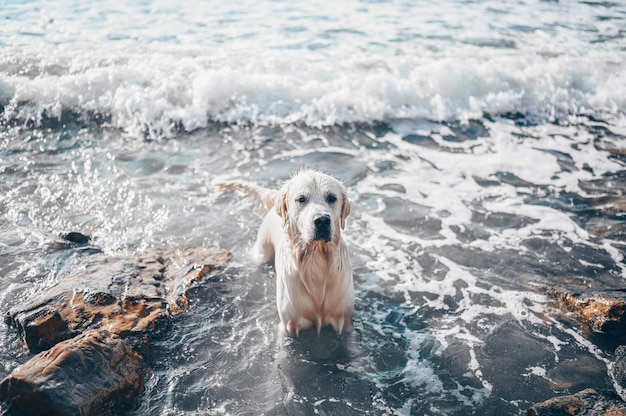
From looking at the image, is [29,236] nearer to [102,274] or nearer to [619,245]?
[102,274]

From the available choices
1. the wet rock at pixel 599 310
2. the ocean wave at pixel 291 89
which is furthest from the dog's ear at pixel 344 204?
the ocean wave at pixel 291 89

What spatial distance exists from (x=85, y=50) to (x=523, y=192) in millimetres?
9468

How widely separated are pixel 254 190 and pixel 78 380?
3.31 m

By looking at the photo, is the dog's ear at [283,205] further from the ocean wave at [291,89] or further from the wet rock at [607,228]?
the ocean wave at [291,89]

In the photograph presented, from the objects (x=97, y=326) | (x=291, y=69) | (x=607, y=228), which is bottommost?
(x=607, y=228)

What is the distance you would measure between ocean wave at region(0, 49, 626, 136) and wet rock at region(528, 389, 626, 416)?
22.2ft

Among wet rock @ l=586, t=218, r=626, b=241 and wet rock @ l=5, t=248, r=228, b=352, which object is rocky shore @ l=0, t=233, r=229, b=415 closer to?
wet rock @ l=5, t=248, r=228, b=352

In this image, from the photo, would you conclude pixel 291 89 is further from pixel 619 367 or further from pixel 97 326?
pixel 619 367

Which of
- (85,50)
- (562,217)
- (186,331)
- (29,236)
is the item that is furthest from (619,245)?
(85,50)

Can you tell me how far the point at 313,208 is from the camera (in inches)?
179

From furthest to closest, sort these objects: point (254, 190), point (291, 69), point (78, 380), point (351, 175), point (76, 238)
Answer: point (291, 69) → point (351, 175) → point (254, 190) → point (76, 238) → point (78, 380)

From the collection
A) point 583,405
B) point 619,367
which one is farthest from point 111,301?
point 619,367

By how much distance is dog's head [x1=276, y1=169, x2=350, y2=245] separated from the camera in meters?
4.48

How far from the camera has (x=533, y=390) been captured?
169 inches
